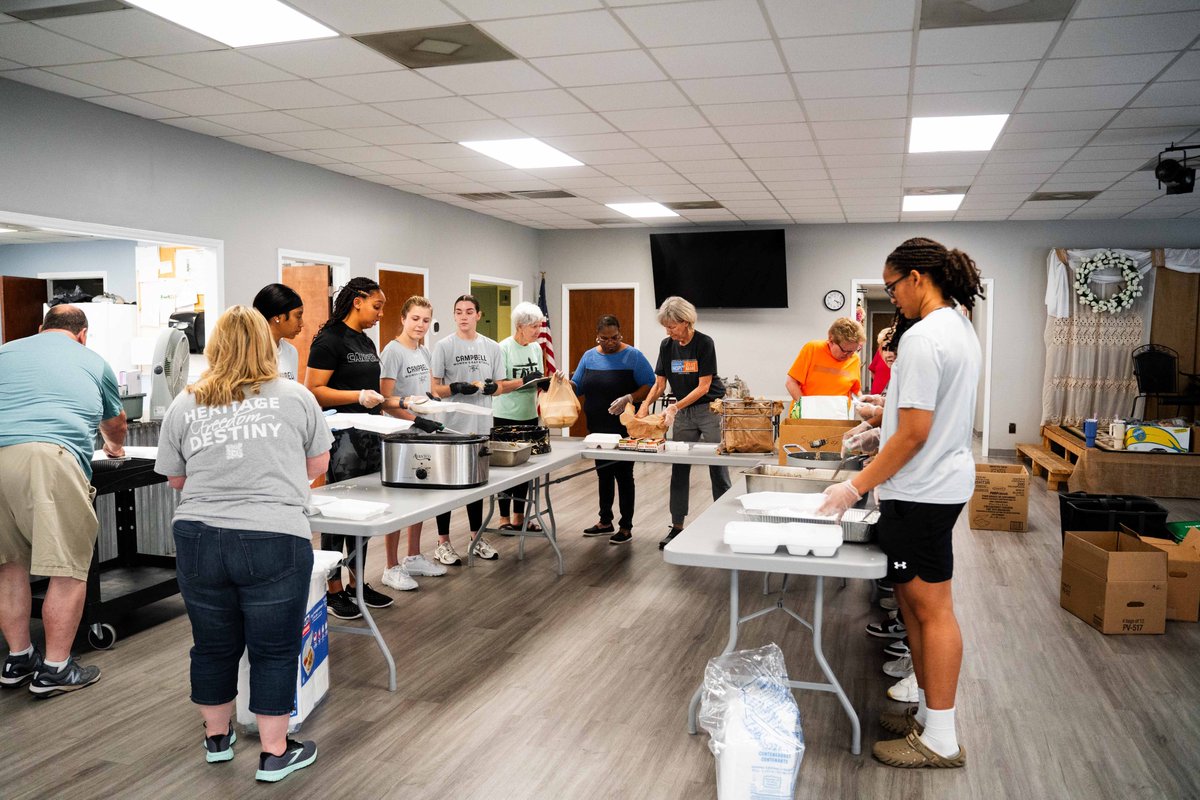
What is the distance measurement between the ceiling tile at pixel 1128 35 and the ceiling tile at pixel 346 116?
11.7 ft

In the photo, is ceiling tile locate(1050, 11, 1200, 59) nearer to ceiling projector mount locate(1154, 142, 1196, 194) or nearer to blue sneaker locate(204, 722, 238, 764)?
ceiling projector mount locate(1154, 142, 1196, 194)

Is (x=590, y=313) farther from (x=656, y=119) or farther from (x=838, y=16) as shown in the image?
(x=838, y=16)

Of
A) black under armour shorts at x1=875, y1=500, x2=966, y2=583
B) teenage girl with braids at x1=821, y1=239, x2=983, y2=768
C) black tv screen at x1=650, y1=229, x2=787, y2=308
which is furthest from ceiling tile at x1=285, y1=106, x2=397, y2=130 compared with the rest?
black tv screen at x1=650, y1=229, x2=787, y2=308

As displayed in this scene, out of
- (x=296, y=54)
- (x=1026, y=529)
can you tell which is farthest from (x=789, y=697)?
(x=1026, y=529)

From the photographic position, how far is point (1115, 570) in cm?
382

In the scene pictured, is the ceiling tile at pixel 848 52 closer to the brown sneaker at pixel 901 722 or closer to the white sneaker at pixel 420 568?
the brown sneaker at pixel 901 722

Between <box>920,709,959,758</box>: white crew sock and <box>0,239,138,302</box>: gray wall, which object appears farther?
<box>0,239,138,302</box>: gray wall

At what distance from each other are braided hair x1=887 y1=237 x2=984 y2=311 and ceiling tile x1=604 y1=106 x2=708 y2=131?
257cm

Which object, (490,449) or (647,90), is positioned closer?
(490,449)

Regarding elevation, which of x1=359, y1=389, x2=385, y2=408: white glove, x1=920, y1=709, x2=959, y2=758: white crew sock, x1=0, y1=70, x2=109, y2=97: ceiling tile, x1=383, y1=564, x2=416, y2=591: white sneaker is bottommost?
x1=383, y1=564, x2=416, y2=591: white sneaker

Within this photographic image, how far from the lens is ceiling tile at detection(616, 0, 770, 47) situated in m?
3.27

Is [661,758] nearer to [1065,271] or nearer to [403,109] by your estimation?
[403,109]

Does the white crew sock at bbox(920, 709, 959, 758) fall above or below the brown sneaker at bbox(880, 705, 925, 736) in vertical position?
above

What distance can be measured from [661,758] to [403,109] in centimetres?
381
